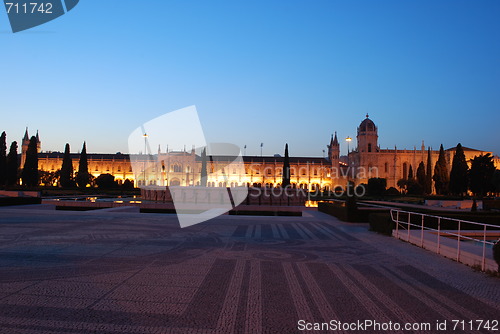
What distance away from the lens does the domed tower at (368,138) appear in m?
76.5

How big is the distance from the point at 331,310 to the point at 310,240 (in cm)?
613

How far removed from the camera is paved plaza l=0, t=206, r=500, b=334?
4.43m

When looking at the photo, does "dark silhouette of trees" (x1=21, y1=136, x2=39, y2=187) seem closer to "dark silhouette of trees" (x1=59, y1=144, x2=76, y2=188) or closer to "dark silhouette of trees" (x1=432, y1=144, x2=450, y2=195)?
"dark silhouette of trees" (x1=59, y1=144, x2=76, y2=188)

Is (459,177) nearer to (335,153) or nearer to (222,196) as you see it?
(222,196)

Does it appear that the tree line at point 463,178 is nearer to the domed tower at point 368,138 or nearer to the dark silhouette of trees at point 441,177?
the dark silhouette of trees at point 441,177

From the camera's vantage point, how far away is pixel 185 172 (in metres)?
87.9

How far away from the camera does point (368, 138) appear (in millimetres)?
76625

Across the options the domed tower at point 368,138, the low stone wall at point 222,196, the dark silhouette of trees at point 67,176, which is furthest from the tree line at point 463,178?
the dark silhouette of trees at point 67,176

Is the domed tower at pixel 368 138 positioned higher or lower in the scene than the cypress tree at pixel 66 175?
higher

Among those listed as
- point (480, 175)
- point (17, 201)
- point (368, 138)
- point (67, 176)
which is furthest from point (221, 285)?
point (368, 138)

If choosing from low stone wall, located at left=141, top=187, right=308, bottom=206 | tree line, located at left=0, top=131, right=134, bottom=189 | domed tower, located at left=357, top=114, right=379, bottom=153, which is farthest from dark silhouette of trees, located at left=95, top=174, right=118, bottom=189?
domed tower, located at left=357, top=114, right=379, bottom=153

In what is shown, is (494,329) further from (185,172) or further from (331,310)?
(185,172)

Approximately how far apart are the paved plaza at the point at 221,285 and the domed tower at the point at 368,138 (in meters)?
68.8

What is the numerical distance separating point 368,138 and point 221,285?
2947 inches
